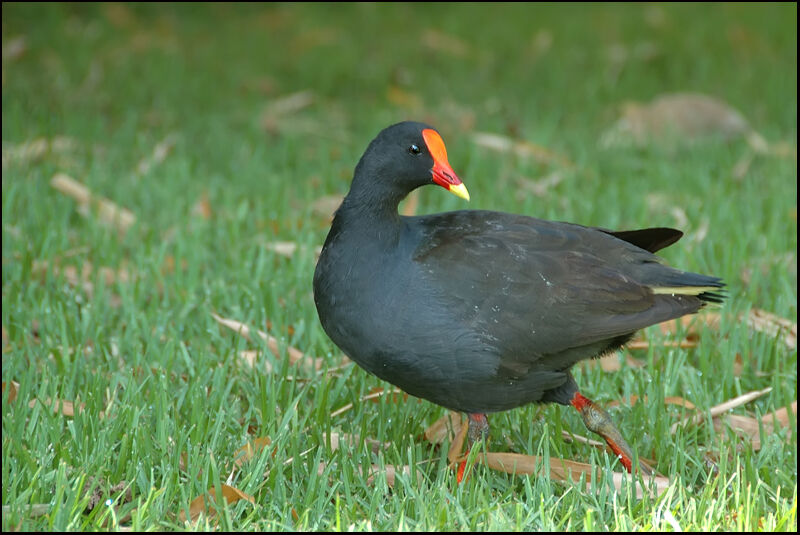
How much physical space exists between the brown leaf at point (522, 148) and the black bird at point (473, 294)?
9.08ft

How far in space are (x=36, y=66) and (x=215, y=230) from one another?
3118mm

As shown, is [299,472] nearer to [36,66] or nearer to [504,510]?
[504,510]

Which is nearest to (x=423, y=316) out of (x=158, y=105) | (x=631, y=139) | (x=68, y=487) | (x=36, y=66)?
(x=68, y=487)

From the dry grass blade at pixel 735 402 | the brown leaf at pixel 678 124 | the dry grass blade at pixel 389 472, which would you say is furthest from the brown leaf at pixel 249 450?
the brown leaf at pixel 678 124

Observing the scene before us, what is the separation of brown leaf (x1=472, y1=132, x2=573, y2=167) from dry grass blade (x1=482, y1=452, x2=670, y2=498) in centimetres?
309

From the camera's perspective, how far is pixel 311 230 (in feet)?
16.1

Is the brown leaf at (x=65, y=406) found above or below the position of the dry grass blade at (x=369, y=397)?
below

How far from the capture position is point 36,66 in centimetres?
734

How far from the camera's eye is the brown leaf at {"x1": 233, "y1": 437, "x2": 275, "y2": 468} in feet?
9.74

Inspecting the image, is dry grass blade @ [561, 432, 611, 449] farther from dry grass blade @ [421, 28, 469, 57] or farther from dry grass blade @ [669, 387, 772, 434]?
dry grass blade @ [421, 28, 469, 57]

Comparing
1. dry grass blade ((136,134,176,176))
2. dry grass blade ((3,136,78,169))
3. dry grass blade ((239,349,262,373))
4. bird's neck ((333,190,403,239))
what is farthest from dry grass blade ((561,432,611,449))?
dry grass blade ((3,136,78,169))

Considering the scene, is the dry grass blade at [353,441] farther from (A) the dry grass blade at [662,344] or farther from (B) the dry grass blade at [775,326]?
(B) the dry grass blade at [775,326]

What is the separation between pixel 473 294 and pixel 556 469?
1.81 feet

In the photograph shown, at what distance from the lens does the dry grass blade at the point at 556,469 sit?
2941 millimetres
